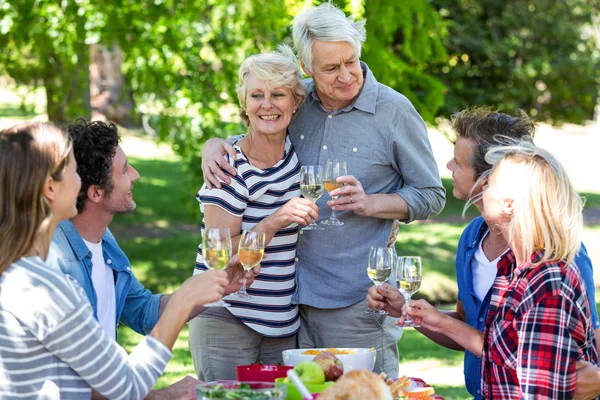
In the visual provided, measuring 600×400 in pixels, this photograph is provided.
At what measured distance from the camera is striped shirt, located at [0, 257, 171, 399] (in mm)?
2754

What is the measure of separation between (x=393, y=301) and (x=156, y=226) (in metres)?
13.8

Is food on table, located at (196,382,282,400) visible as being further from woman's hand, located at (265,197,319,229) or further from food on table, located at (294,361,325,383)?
woman's hand, located at (265,197,319,229)

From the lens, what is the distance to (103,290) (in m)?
3.66

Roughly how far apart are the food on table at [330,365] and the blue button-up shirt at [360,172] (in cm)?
86

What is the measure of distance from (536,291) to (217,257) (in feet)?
3.90

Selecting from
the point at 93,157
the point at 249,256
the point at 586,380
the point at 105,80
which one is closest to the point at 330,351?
the point at 249,256

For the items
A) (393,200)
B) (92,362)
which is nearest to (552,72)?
(393,200)

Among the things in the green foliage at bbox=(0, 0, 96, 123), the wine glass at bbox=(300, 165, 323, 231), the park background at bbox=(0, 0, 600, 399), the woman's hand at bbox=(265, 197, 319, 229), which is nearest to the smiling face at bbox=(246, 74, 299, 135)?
the wine glass at bbox=(300, 165, 323, 231)

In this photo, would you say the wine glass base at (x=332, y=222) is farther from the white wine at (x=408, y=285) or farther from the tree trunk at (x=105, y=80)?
the tree trunk at (x=105, y=80)

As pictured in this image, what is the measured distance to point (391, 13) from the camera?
942 centimetres

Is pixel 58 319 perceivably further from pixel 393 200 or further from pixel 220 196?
pixel 393 200

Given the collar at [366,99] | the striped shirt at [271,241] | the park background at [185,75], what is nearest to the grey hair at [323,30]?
the collar at [366,99]

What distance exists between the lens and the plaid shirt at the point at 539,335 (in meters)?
2.93

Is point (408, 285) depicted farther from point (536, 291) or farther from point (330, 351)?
point (536, 291)
